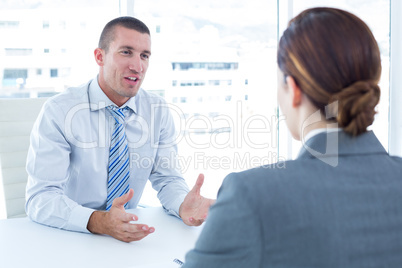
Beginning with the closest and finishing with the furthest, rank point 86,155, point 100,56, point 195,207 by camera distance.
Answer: point 195,207 → point 86,155 → point 100,56

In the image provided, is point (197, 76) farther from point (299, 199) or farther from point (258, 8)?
point (299, 199)

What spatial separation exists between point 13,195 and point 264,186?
5.20ft

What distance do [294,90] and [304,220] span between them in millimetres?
271

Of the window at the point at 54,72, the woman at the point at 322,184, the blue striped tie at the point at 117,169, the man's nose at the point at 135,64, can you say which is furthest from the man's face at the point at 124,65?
the woman at the point at 322,184

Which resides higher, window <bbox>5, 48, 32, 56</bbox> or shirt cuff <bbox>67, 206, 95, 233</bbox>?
window <bbox>5, 48, 32, 56</bbox>

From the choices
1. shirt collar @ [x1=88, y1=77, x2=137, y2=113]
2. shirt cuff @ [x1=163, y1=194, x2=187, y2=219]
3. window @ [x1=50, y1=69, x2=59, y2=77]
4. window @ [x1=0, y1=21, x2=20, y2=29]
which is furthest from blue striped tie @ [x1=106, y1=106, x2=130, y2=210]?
window @ [x1=0, y1=21, x2=20, y2=29]

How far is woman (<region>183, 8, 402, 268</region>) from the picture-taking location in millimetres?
707

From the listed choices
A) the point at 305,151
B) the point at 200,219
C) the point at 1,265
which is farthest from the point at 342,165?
the point at 1,265

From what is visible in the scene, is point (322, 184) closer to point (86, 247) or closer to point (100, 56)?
point (86, 247)

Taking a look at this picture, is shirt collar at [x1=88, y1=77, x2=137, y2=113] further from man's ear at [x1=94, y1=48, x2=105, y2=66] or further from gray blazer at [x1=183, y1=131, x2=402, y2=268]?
gray blazer at [x1=183, y1=131, x2=402, y2=268]

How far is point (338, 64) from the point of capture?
0.79m

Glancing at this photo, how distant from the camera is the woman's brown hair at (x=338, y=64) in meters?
0.79

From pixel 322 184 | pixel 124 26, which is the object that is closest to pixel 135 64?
pixel 124 26

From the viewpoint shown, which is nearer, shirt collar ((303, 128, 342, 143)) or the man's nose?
shirt collar ((303, 128, 342, 143))
